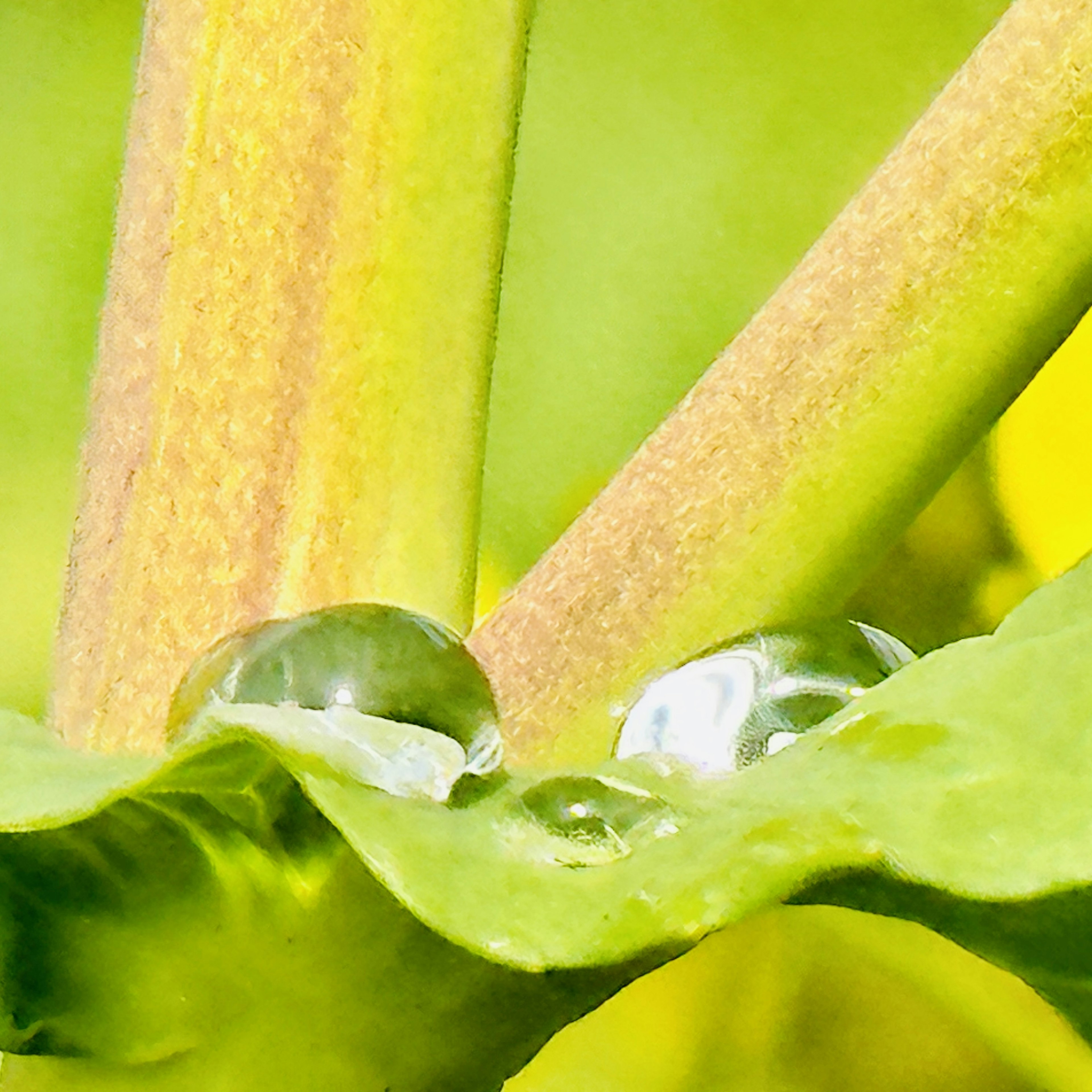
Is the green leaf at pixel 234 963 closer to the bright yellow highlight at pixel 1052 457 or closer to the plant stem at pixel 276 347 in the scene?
the plant stem at pixel 276 347

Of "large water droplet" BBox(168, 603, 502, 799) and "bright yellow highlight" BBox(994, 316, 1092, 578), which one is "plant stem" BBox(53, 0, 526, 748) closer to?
"large water droplet" BBox(168, 603, 502, 799)

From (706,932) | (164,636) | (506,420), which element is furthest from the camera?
(506,420)

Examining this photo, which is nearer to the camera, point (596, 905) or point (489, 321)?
point (596, 905)

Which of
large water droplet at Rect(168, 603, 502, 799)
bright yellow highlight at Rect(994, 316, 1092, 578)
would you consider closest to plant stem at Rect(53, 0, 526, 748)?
large water droplet at Rect(168, 603, 502, 799)

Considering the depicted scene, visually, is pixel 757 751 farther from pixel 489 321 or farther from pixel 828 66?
pixel 828 66

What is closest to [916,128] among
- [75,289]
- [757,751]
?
[757,751]

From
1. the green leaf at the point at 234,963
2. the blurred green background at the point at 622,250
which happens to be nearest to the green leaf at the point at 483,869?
the green leaf at the point at 234,963

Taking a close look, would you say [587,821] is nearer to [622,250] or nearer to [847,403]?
[847,403]
